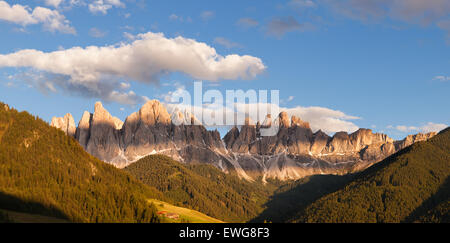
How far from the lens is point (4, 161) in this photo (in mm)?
195625

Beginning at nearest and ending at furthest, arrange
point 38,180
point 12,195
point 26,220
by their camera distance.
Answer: point 26,220, point 12,195, point 38,180
